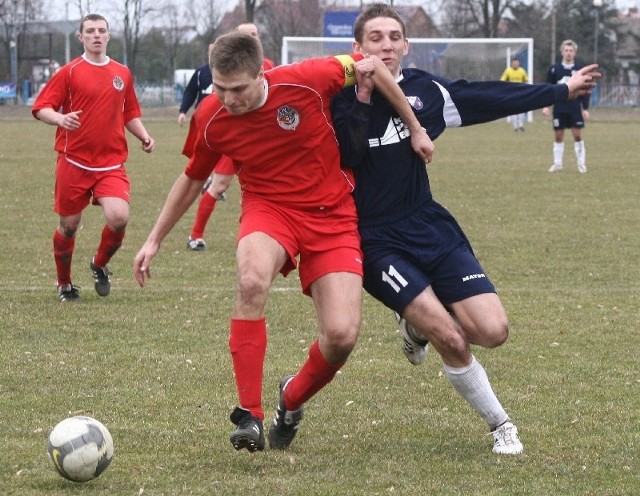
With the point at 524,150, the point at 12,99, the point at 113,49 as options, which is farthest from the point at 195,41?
the point at 524,150

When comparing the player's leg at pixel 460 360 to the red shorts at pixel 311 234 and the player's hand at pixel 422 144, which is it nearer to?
the red shorts at pixel 311 234

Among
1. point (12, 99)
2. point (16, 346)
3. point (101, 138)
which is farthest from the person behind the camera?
point (12, 99)

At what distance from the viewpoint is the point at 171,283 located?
10125mm

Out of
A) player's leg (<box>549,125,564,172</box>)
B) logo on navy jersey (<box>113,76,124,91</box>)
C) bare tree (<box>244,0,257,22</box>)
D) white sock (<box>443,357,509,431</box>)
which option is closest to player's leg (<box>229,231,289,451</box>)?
white sock (<box>443,357,509,431</box>)

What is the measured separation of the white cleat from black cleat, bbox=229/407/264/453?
1028 millimetres

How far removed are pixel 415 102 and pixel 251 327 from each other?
132 cm

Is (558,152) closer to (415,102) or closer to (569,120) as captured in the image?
(569,120)

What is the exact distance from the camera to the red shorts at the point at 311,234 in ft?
16.5

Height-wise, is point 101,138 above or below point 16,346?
above

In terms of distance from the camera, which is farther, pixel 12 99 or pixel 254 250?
pixel 12 99

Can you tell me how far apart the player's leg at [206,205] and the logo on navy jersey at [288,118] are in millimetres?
6740

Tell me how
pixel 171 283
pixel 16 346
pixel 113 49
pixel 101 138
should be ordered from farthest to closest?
1. pixel 113 49
2. pixel 171 283
3. pixel 101 138
4. pixel 16 346

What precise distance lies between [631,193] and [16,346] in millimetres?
12299

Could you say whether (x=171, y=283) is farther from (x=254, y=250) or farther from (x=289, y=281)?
(x=254, y=250)
